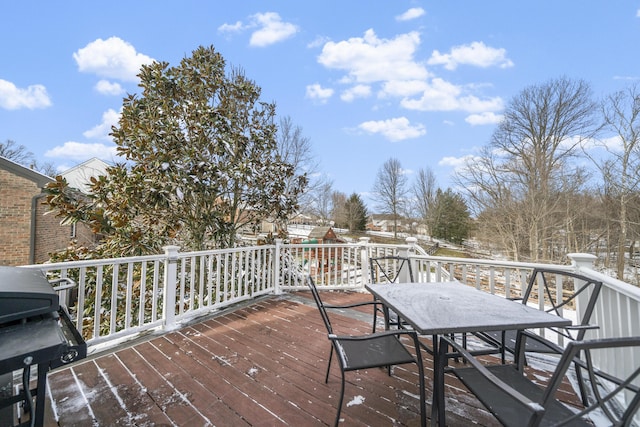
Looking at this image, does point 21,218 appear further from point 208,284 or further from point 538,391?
point 538,391

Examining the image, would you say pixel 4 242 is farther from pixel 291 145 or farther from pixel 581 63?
pixel 581 63

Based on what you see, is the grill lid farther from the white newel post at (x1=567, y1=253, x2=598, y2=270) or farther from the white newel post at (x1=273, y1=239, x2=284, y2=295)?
the white newel post at (x1=567, y1=253, x2=598, y2=270)

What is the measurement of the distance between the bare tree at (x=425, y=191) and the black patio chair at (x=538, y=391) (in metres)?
20.1

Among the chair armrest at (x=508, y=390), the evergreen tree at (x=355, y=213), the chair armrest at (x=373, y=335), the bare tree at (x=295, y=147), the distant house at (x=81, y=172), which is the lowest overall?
the chair armrest at (x=373, y=335)

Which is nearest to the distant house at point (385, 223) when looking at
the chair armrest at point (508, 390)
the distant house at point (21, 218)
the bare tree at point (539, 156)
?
the bare tree at point (539, 156)

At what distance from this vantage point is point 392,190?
2261 centimetres

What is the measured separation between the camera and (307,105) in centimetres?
1133

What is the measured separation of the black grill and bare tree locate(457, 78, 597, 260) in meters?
14.8

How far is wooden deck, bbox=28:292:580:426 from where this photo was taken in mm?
1903

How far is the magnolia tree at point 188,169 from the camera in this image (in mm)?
4617

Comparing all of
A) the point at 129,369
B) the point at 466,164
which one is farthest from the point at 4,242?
the point at 466,164

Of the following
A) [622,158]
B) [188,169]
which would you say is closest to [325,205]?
[622,158]

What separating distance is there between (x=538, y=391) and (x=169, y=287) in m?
3.46

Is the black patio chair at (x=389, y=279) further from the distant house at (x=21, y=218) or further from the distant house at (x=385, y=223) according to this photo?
the distant house at (x=385, y=223)
